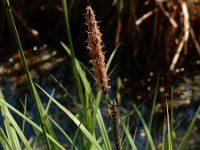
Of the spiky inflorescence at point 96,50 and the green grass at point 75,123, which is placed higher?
the spiky inflorescence at point 96,50

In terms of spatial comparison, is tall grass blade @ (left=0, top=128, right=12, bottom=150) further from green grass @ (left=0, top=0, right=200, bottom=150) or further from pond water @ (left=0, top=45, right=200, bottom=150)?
pond water @ (left=0, top=45, right=200, bottom=150)

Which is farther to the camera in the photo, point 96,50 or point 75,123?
point 75,123

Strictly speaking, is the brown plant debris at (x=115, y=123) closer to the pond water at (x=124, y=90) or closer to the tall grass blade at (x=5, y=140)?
the tall grass blade at (x=5, y=140)

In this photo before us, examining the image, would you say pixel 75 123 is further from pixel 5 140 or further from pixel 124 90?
pixel 124 90

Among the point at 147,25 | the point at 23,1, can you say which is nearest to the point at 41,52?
the point at 23,1

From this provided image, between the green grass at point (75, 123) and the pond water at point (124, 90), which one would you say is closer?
the green grass at point (75, 123)

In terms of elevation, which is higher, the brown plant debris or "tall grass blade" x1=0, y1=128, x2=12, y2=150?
the brown plant debris

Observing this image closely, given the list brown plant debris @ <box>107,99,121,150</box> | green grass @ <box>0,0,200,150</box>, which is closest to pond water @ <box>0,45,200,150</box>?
green grass @ <box>0,0,200,150</box>

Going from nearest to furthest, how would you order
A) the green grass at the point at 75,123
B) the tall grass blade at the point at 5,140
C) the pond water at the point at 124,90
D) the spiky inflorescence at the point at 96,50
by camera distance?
1. the spiky inflorescence at the point at 96,50
2. the green grass at the point at 75,123
3. the tall grass blade at the point at 5,140
4. the pond water at the point at 124,90

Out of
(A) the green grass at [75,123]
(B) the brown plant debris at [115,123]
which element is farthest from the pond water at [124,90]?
(B) the brown plant debris at [115,123]

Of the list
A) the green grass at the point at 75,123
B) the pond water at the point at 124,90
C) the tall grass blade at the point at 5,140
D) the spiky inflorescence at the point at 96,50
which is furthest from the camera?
the pond water at the point at 124,90

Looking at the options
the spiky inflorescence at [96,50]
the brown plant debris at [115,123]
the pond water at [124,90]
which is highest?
the spiky inflorescence at [96,50]

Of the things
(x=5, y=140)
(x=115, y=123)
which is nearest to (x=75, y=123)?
(x=5, y=140)
